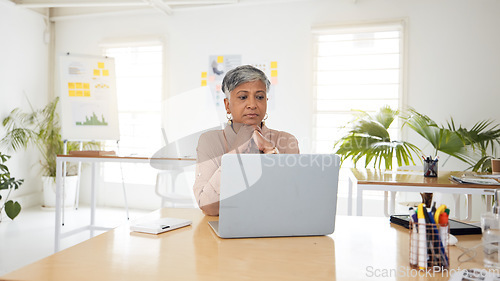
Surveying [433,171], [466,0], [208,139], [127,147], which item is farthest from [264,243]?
[127,147]

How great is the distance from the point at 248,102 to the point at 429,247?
887 millimetres

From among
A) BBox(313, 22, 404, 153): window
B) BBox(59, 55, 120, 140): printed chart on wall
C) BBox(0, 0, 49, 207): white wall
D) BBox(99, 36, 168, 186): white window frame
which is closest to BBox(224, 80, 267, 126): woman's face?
BBox(313, 22, 404, 153): window

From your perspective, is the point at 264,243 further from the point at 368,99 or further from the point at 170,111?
the point at 170,111

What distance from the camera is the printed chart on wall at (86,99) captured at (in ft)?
14.5

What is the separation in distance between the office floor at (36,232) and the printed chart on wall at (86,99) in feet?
3.30

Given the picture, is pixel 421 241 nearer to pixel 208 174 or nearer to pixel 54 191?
pixel 208 174

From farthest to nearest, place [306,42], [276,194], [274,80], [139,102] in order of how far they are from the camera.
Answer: [139,102] → [274,80] → [306,42] → [276,194]

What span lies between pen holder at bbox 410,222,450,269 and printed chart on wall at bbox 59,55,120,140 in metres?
4.19

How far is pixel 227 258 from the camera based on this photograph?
92 cm

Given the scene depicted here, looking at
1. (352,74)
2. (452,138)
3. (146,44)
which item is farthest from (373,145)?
(146,44)

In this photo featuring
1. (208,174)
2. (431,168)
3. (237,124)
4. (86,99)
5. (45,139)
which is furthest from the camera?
(45,139)

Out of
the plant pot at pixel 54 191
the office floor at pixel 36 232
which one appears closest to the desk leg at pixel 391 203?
the office floor at pixel 36 232

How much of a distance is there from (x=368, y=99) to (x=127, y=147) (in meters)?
3.24

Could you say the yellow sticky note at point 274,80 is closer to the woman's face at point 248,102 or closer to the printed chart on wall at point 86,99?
the printed chart on wall at point 86,99
